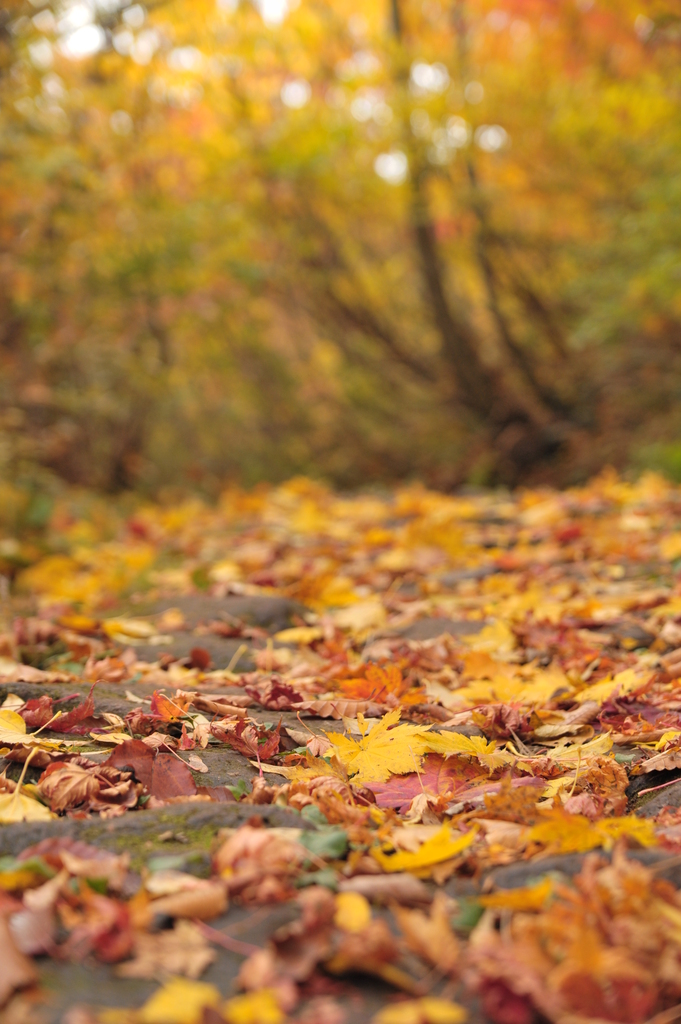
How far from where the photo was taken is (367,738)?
63.6 inches

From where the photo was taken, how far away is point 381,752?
1596 mm

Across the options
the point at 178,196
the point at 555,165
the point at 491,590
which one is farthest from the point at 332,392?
the point at 491,590

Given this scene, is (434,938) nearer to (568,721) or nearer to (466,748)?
(466,748)

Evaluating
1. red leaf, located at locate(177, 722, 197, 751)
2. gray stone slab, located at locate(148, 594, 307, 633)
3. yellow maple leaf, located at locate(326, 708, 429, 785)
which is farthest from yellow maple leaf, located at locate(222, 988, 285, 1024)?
gray stone slab, located at locate(148, 594, 307, 633)

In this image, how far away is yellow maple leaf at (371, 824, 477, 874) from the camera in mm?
1197

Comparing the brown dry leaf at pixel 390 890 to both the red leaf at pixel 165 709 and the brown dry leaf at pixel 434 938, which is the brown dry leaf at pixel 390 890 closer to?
the brown dry leaf at pixel 434 938

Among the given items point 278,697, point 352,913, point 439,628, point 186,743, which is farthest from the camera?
point 439,628

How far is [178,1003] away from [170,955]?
10 cm

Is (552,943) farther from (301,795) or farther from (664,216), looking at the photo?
(664,216)

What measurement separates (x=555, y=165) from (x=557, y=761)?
7.01 m

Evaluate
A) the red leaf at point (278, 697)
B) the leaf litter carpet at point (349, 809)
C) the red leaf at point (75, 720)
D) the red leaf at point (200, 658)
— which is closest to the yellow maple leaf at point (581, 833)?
the leaf litter carpet at point (349, 809)

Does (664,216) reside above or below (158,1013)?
above

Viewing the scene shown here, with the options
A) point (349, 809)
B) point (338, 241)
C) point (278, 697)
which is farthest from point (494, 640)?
point (338, 241)

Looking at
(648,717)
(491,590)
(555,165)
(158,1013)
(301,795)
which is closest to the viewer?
(158,1013)
